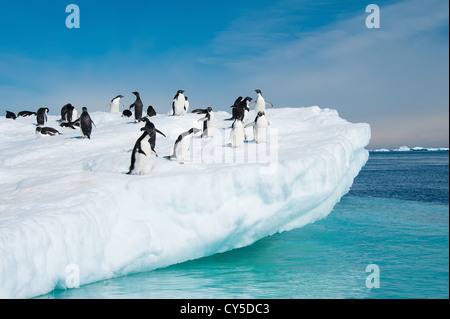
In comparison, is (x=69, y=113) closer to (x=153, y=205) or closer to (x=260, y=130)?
(x=260, y=130)

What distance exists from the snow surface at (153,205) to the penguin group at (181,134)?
39 cm

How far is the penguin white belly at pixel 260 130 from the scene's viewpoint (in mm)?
11008

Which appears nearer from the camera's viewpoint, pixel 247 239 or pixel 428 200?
pixel 247 239

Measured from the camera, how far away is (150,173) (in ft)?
27.8

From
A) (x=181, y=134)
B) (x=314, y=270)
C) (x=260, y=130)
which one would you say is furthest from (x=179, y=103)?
(x=314, y=270)

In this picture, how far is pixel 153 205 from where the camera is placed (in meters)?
7.27

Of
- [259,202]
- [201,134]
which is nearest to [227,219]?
[259,202]

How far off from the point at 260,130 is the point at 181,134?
267cm

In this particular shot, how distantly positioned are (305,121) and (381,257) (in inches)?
239

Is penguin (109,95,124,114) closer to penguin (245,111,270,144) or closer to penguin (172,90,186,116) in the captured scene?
penguin (172,90,186,116)

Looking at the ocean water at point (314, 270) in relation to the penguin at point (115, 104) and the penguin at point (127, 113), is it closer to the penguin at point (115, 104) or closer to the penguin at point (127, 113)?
the penguin at point (127, 113)

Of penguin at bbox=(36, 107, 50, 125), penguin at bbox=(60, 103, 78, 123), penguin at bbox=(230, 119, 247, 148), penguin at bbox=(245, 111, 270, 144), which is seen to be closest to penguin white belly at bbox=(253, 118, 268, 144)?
penguin at bbox=(245, 111, 270, 144)
